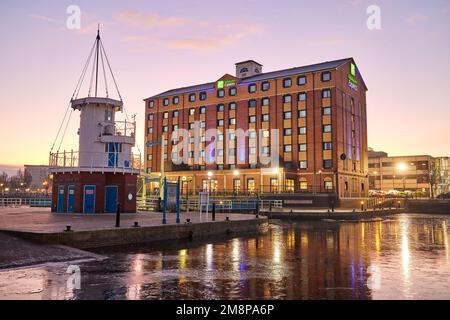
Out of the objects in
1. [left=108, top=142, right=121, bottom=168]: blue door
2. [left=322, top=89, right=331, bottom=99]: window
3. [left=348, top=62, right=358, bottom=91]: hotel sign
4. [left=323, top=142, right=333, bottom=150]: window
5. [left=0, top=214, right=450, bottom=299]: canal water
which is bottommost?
[left=0, top=214, right=450, bottom=299]: canal water

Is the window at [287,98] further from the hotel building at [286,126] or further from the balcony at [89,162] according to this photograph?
the balcony at [89,162]

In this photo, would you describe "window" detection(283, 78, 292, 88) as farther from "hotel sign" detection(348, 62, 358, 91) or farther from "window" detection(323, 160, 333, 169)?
"window" detection(323, 160, 333, 169)

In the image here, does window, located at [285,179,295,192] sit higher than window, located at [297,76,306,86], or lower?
lower

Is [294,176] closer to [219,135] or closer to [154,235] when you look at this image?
[219,135]

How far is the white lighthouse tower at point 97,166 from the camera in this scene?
29.8 m

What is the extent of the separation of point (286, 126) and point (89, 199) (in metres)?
41.3

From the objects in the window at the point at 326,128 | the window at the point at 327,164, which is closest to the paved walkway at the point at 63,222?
the window at the point at 327,164

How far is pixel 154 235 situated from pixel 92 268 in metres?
7.73

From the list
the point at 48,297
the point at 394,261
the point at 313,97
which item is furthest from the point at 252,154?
the point at 48,297

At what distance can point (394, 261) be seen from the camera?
1372 cm

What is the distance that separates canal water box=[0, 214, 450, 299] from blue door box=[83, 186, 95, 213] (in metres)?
14.5

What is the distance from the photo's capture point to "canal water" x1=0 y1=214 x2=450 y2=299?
8.76m

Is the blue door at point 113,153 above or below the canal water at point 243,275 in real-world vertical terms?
above

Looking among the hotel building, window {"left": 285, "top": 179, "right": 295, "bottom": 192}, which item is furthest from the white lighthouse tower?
window {"left": 285, "top": 179, "right": 295, "bottom": 192}
